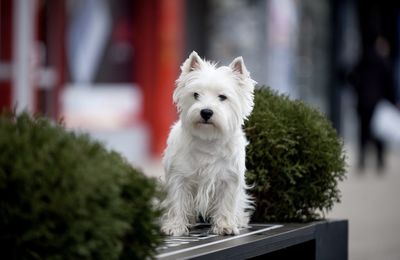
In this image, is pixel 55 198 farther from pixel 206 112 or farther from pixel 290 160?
pixel 290 160

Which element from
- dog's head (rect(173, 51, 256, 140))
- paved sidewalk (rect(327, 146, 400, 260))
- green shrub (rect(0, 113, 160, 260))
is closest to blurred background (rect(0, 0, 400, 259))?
paved sidewalk (rect(327, 146, 400, 260))

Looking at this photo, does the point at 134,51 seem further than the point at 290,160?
Yes

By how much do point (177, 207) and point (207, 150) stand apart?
1.15 feet

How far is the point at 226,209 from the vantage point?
5414 mm

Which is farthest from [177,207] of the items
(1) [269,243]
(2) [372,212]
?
(2) [372,212]

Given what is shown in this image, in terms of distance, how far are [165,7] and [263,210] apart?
46.8ft

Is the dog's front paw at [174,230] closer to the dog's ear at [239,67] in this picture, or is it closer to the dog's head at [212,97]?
the dog's head at [212,97]

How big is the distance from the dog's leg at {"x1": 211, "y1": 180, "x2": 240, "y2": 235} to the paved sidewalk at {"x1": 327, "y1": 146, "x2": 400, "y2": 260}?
13.0ft

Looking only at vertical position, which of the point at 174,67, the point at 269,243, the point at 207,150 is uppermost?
the point at 174,67

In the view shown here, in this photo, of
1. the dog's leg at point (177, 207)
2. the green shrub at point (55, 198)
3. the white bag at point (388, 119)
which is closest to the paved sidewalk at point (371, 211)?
the dog's leg at point (177, 207)

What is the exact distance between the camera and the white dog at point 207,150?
5.22 metres

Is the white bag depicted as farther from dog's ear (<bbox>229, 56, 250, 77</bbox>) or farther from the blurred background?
dog's ear (<bbox>229, 56, 250, 77</bbox>)

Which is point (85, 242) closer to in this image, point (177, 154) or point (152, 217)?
point (152, 217)

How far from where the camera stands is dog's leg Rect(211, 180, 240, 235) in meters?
5.38
